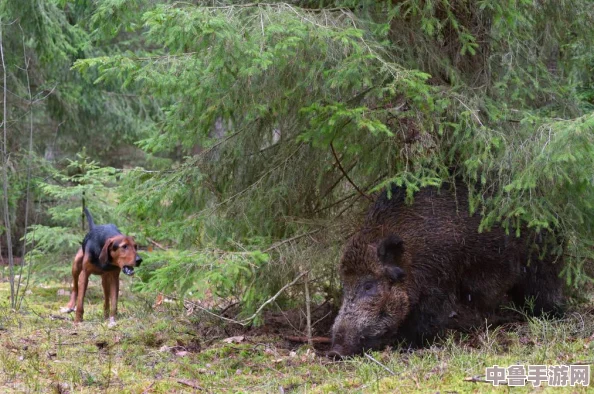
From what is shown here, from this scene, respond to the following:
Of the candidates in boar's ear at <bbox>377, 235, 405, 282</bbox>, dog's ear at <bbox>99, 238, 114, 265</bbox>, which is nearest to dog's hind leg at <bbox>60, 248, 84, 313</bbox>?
dog's ear at <bbox>99, 238, 114, 265</bbox>

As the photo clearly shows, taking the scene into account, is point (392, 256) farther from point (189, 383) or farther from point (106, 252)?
point (106, 252)

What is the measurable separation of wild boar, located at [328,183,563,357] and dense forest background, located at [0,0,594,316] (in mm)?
320

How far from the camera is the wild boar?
823cm

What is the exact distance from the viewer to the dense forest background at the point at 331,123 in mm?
7438

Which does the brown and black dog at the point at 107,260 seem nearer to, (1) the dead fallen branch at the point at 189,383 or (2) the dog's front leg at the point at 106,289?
(2) the dog's front leg at the point at 106,289

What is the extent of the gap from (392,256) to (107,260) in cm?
401

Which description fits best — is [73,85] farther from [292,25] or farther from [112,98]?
[292,25]

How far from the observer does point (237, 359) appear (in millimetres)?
7898

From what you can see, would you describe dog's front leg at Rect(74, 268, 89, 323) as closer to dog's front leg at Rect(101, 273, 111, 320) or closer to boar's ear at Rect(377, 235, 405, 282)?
dog's front leg at Rect(101, 273, 111, 320)

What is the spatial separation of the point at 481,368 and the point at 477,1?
4365 mm

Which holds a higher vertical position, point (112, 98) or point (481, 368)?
point (112, 98)

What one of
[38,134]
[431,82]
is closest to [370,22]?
[431,82]

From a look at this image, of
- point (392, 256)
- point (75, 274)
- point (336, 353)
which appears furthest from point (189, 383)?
point (75, 274)

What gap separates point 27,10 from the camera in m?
13.1
